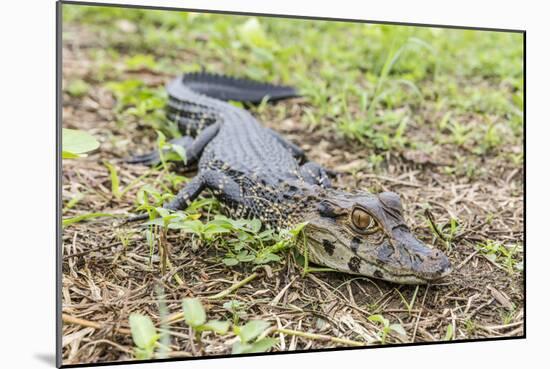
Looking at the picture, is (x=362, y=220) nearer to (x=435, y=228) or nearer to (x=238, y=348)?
(x=435, y=228)

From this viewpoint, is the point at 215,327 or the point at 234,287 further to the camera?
the point at 234,287

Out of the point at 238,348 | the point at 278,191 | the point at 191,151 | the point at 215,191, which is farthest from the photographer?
the point at 191,151

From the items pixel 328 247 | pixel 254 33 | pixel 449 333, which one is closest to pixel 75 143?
pixel 328 247

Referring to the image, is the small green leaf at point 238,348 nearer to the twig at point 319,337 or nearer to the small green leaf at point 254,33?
the twig at point 319,337

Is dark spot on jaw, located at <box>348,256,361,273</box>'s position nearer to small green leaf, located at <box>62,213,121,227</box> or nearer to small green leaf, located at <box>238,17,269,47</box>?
small green leaf, located at <box>62,213,121,227</box>

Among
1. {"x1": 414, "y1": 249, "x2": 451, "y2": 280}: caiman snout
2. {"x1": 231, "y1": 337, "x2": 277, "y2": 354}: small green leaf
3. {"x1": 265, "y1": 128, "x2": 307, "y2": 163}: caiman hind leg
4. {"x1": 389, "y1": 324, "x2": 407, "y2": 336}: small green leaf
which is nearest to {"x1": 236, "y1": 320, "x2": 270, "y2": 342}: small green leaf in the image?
{"x1": 231, "y1": 337, "x2": 277, "y2": 354}: small green leaf

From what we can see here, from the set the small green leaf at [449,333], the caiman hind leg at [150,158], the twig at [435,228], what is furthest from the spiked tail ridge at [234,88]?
the small green leaf at [449,333]
